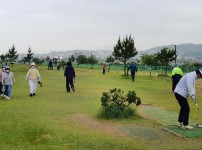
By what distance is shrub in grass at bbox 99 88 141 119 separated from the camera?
1270 centimetres

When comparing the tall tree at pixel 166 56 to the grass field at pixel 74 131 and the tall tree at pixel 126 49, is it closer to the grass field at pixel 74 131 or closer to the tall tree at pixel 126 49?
the tall tree at pixel 126 49

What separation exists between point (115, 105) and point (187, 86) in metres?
3.45

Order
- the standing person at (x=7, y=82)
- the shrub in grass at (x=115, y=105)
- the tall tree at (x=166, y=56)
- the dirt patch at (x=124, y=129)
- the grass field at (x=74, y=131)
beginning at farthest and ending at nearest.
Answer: the tall tree at (x=166, y=56) < the standing person at (x=7, y=82) < the shrub in grass at (x=115, y=105) < the dirt patch at (x=124, y=129) < the grass field at (x=74, y=131)

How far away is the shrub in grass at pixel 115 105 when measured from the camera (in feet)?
41.7

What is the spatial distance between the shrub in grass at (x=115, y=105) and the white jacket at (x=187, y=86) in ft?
9.30

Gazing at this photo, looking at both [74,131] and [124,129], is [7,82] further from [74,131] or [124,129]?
[124,129]

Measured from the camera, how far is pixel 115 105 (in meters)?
13.0

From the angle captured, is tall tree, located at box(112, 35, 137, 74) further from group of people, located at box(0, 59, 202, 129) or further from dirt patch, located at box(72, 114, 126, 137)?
dirt patch, located at box(72, 114, 126, 137)

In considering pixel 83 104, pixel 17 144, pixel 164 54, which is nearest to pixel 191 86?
pixel 17 144

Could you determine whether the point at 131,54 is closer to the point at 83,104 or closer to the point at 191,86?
the point at 83,104

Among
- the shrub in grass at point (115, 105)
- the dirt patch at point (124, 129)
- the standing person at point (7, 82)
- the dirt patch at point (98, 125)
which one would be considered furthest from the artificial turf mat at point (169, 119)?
the standing person at point (7, 82)

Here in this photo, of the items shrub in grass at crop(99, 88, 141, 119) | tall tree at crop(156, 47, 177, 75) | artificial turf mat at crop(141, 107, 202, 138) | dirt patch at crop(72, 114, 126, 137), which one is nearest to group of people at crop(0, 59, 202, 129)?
artificial turf mat at crop(141, 107, 202, 138)

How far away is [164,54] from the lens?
51.8 metres

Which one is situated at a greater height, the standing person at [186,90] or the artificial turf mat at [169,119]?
the standing person at [186,90]
